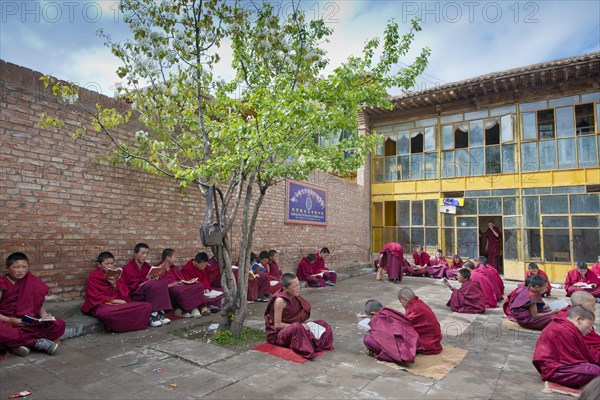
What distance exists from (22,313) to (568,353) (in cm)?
600

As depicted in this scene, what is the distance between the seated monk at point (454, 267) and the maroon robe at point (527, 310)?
634 centimetres

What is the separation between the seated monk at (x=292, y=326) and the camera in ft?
14.9

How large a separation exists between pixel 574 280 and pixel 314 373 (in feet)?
27.2

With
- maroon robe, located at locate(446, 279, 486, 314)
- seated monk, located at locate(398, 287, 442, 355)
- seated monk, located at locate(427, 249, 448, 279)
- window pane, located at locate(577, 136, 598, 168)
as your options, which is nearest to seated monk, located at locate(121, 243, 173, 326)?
seated monk, located at locate(398, 287, 442, 355)

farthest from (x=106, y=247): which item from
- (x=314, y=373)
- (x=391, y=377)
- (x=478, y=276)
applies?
(x=478, y=276)

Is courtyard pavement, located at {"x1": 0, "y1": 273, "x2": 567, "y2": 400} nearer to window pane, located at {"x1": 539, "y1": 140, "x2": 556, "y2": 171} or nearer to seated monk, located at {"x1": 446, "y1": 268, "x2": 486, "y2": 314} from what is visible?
seated monk, located at {"x1": 446, "y1": 268, "x2": 486, "y2": 314}

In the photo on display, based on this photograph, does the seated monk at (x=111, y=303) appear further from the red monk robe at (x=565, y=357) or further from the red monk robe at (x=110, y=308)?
the red monk robe at (x=565, y=357)

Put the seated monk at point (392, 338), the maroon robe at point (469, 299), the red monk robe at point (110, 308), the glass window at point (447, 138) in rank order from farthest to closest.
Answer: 1. the glass window at point (447, 138)
2. the maroon robe at point (469, 299)
3. the red monk robe at point (110, 308)
4. the seated monk at point (392, 338)

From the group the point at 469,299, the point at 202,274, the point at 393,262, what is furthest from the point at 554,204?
the point at 202,274

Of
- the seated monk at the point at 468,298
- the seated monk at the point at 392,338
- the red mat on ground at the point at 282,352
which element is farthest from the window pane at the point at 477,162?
the red mat on ground at the point at 282,352

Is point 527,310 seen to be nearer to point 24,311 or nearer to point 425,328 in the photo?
point 425,328

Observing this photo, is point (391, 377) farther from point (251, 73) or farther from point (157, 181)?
point (157, 181)

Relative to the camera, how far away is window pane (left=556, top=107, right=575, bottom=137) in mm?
12133

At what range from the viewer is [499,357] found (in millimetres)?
4758
